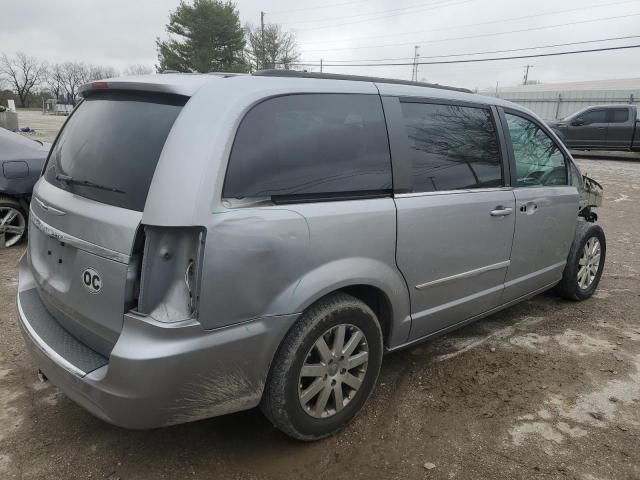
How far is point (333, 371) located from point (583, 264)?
311 cm

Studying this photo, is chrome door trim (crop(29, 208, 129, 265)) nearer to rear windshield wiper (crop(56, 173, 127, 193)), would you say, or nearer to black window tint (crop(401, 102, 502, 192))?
rear windshield wiper (crop(56, 173, 127, 193))

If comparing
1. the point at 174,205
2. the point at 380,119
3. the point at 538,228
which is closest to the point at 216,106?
the point at 174,205

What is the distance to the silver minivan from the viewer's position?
76.2 inches

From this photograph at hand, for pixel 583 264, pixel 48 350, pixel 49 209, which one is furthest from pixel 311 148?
pixel 583 264

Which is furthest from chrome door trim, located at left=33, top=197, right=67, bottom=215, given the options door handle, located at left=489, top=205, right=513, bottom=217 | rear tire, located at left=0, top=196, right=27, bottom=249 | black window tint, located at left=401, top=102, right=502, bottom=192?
rear tire, located at left=0, top=196, right=27, bottom=249

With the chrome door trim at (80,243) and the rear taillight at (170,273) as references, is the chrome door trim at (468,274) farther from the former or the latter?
the chrome door trim at (80,243)

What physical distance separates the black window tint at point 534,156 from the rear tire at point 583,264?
0.60 m

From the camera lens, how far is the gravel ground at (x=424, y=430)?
7.71 ft

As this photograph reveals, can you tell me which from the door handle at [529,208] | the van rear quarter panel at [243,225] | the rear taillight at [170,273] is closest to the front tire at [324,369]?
the van rear quarter panel at [243,225]

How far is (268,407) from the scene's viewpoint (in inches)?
A: 89.9

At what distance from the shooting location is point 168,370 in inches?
74.9

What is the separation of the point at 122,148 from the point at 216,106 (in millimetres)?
498

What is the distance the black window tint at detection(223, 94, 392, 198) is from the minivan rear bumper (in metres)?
0.58

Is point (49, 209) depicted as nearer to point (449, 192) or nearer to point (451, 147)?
point (449, 192)
